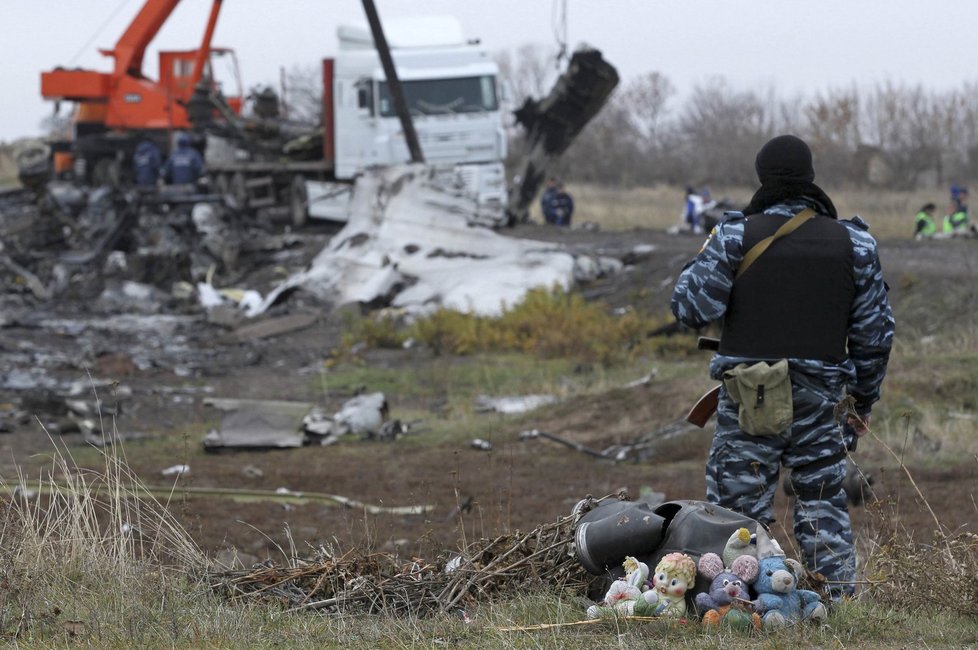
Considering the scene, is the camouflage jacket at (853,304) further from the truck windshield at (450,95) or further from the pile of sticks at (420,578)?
the truck windshield at (450,95)

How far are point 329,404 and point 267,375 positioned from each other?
2.16 m

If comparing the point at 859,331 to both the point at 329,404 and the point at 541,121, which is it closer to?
the point at 329,404

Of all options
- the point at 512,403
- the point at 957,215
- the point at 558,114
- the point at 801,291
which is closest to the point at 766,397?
the point at 801,291

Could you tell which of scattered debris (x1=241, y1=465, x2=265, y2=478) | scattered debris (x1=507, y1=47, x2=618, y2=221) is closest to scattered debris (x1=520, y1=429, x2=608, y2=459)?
scattered debris (x1=241, y1=465, x2=265, y2=478)

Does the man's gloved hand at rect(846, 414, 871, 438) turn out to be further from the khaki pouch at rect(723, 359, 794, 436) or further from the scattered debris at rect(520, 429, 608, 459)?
the scattered debris at rect(520, 429, 608, 459)

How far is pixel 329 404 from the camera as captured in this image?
12.9 metres

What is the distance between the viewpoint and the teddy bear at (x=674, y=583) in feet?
12.5

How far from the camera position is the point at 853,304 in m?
4.48

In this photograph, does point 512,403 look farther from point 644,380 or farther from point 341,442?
point 341,442

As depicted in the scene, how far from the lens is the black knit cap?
14.6 ft

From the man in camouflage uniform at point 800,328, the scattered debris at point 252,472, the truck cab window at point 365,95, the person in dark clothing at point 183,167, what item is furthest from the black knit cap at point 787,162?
the person in dark clothing at point 183,167

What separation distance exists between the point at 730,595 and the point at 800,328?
1.07 m

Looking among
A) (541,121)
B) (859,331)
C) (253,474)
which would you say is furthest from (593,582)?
(541,121)

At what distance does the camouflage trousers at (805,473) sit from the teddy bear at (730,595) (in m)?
0.66
